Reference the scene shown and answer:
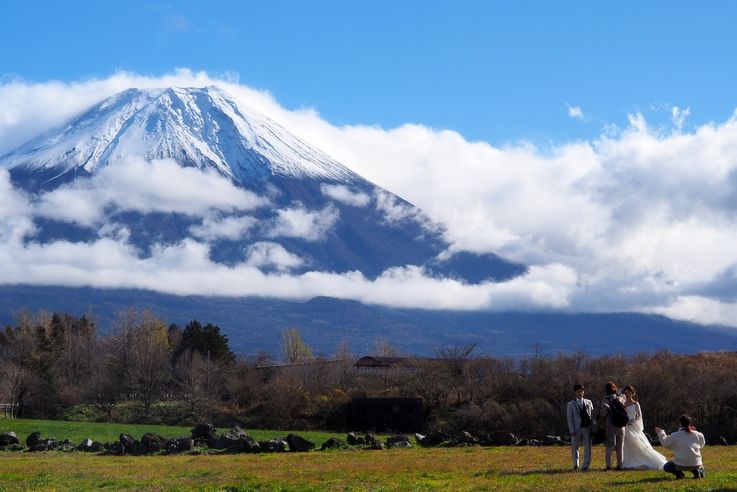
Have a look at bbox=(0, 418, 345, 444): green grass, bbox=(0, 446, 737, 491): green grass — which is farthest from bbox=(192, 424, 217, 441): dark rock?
bbox=(0, 418, 345, 444): green grass

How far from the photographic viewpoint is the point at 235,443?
31859 millimetres

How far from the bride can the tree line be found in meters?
33.5

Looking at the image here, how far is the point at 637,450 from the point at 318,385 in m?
58.5

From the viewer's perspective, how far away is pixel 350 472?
22.2 m

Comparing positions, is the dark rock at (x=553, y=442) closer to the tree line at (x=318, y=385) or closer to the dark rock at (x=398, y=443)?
the dark rock at (x=398, y=443)

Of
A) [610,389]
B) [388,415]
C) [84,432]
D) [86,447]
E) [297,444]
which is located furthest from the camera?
[388,415]

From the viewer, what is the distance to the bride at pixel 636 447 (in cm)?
2083

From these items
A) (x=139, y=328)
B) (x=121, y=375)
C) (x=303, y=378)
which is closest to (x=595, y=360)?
(x=303, y=378)

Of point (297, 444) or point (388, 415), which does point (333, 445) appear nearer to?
point (297, 444)

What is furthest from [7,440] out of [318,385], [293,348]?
[293,348]

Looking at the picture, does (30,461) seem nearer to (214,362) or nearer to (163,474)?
(163,474)

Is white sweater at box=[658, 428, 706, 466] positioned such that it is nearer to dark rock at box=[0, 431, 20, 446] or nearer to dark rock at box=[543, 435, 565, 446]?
dark rock at box=[543, 435, 565, 446]

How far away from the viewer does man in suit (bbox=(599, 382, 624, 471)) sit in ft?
68.4

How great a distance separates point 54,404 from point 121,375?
27.2 ft
